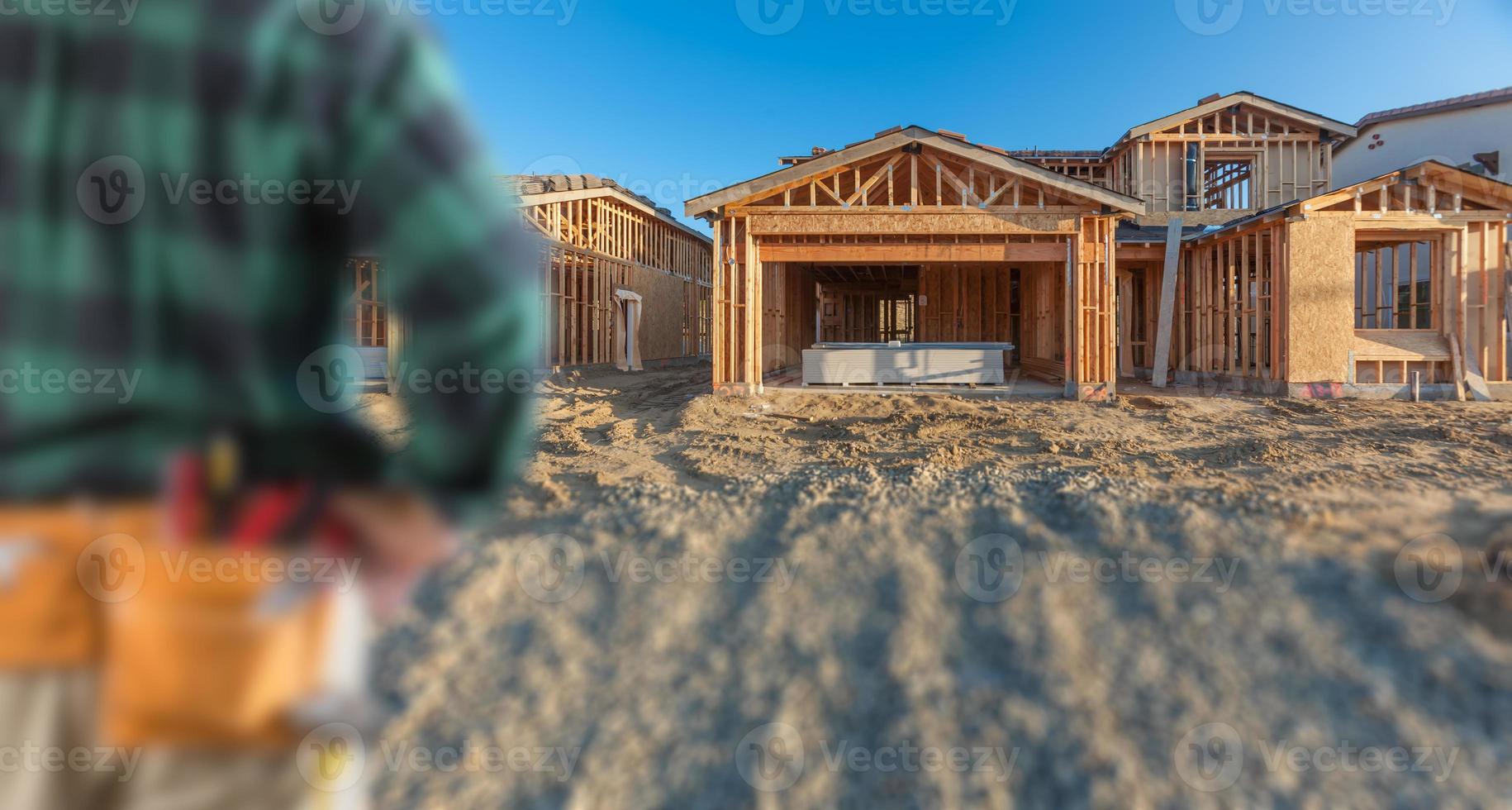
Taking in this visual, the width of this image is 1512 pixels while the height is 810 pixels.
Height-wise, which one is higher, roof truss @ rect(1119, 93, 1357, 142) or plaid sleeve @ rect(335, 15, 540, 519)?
roof truss @ rect(1119, 93, 1357, 142)

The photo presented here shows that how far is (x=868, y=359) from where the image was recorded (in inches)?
560

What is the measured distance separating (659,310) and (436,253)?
999 inches

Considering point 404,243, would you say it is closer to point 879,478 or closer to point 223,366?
point 223,366

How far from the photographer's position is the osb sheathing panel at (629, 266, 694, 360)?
24359 millimetres

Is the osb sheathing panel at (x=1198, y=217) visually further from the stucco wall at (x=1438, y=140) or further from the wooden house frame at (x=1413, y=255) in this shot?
the stucco wall at (x=1438, y=140)

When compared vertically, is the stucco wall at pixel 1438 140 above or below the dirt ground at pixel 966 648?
above

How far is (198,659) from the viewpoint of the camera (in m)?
0.89

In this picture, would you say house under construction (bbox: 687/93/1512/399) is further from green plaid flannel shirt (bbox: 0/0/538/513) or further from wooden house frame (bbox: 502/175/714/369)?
green plaid flannel shirt (bbox: 0/0/538/513)

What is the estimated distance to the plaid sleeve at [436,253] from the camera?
95 cm

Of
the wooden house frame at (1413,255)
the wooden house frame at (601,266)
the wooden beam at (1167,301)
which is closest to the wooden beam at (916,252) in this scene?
the wooden house frame at (601,266)

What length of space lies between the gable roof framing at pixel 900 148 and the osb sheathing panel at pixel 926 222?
0.55 meters

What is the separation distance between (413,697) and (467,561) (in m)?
1.24

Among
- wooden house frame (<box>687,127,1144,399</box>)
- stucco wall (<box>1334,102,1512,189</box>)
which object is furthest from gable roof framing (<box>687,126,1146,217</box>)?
stucco wall (<box>1334,102,1512,189</box>)

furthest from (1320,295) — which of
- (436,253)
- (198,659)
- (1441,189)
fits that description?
(198,659)
